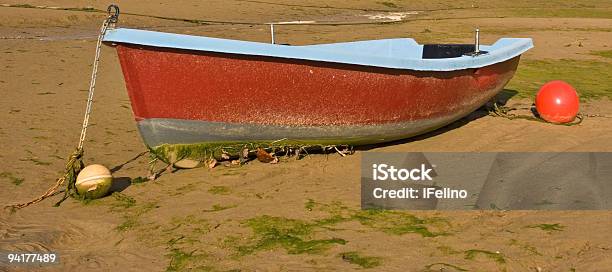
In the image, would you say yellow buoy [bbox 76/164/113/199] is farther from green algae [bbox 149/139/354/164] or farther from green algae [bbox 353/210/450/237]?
green algae [bbox 353/210/450/237]

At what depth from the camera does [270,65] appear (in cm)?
577

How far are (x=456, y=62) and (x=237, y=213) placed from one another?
2665mm

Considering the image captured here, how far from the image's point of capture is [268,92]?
5895 mm

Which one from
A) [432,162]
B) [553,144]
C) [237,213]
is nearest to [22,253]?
[237,213]

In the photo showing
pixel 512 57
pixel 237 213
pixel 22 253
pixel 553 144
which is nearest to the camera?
pixel 22 253

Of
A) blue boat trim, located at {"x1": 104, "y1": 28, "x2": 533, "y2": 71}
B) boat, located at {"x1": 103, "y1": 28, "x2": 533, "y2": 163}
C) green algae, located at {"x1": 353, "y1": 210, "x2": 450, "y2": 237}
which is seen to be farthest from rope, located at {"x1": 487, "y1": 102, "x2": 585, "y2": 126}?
green algae, located at {"x1": 353, "y1": 210, "x2": 450, "y2": 237}

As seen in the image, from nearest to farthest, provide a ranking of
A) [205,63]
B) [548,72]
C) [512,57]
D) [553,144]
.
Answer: [205,63], [553,144], [512,57], [548,72]

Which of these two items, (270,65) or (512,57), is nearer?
(270,65)

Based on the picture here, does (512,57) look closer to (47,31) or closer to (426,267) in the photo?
(426,267)

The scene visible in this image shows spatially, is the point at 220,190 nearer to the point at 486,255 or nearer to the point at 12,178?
the point at 12,178

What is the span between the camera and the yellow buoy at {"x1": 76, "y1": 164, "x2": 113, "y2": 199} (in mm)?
5578

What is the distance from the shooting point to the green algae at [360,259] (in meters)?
4.37

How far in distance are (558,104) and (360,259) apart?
4.11 meters

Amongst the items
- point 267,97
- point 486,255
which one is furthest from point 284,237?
point 267,97
